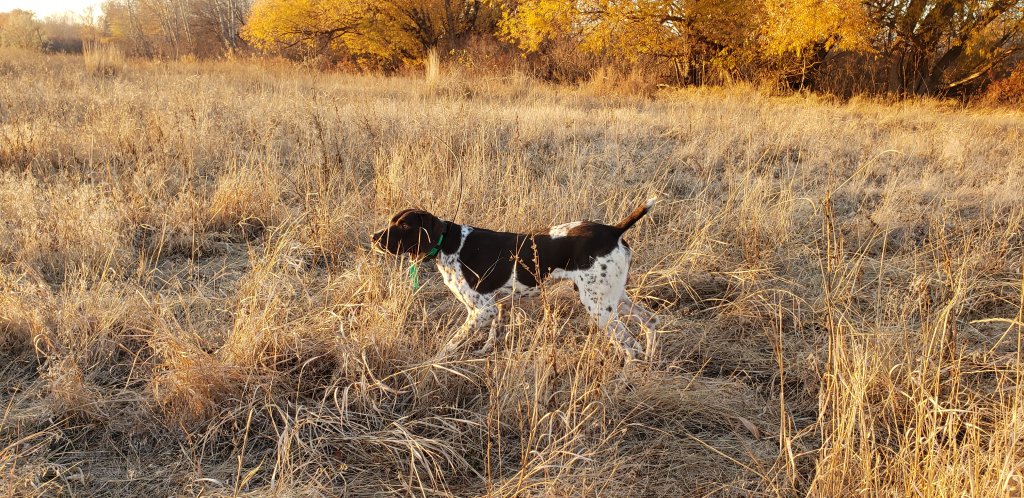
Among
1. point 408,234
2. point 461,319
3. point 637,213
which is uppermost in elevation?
point 637,213

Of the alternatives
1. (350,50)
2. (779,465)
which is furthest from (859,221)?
(350,50)

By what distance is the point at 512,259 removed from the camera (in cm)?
294

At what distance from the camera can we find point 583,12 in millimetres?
14031

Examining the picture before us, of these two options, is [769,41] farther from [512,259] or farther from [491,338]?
[491,338]

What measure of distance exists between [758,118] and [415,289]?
7.11 m

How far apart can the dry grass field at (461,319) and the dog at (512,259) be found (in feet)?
0.64

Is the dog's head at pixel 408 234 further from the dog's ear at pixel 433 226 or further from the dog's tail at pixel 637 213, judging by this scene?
the dog's tail at pixel 637 213

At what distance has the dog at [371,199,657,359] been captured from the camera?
114 inches

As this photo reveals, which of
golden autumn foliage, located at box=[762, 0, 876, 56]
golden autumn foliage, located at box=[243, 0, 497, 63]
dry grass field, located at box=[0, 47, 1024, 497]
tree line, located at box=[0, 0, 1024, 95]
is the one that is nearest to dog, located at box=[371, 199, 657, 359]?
dry grass field, located at box=[0, 47, 1024, 497]

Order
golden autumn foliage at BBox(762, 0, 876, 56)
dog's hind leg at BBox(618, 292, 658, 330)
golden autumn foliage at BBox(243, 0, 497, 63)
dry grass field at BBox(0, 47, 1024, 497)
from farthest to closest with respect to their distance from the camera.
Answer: golden autumn foliage at BBox(243, 0, 497, 63) < golden autumn foliage at BBox(762, 0, 876, 56) < dog's hind leg at BBox(618, 292, 658, 330) < dry grass field at BBox(0, 47, 1024, 497)

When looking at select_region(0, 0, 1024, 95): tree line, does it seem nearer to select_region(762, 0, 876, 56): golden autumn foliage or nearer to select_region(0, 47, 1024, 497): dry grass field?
select_region(762, 0, 876, 56): golden autumn foliage

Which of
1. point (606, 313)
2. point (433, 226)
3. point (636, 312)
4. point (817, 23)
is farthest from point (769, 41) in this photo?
point (433, 226)

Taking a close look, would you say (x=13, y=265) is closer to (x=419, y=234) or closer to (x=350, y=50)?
(x=419, y=234)

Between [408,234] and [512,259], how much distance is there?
534 mm
